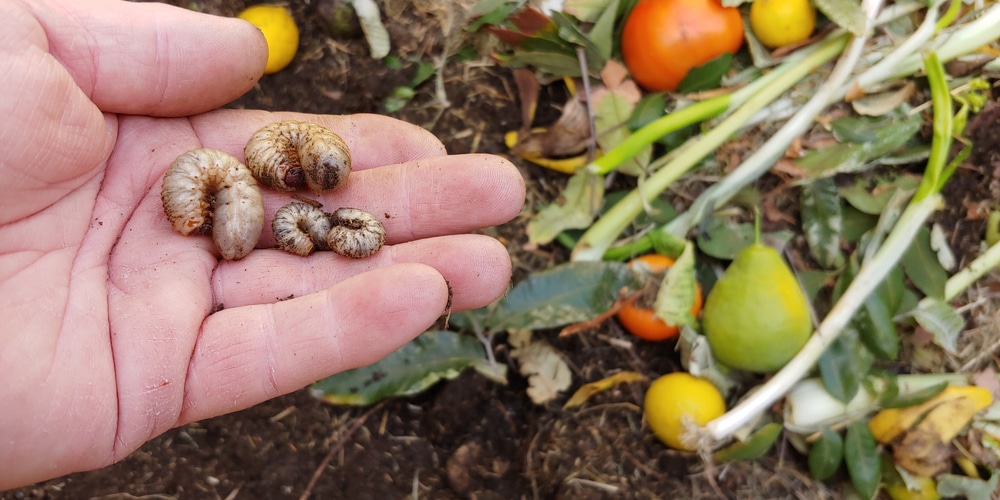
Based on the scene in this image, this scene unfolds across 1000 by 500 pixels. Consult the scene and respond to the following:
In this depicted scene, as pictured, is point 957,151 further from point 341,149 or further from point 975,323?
point 341,149

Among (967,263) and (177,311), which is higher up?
(177,311)

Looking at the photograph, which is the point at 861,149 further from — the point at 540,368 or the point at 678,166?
the point at 540,368

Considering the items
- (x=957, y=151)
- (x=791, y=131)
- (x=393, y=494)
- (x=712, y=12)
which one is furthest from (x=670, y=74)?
(x=393, y=494)

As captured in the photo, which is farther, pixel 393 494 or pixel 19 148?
pixel 393 494

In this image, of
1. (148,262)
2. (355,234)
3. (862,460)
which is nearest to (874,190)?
(862,460)

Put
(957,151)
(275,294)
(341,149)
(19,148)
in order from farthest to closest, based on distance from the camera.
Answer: (957,151) < (341,149) < (275,294) < (19,148)

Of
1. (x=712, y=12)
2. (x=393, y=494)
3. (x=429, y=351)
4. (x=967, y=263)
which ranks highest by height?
(x=712, y=12)

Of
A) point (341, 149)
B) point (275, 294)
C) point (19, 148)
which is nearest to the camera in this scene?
point (19, 148)
